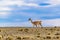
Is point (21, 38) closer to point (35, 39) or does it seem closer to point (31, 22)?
point (35, 39)

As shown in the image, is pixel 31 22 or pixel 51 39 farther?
pixel 31 22

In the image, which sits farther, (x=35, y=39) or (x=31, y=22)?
(x=31, y=22)

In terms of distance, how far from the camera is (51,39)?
36.2 metres

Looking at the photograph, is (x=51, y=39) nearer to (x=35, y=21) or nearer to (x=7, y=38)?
(x=7, y=38)

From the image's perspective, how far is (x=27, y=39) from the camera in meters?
35.5

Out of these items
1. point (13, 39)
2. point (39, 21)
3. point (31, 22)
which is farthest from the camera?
point (39, 21)

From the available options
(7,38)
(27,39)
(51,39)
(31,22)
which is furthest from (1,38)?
(31,22)

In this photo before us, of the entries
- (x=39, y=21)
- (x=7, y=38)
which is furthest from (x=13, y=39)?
(x=39, y=21)

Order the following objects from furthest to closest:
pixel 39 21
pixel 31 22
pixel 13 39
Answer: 1. pixel 39 21
2. pixel 31 22
3. pixel 13 39

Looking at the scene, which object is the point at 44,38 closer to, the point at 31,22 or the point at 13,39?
the point at 13,39

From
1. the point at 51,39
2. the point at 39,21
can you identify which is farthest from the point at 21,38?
the point at 39,21

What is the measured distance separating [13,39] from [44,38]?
147 inches

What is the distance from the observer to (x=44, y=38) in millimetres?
36562

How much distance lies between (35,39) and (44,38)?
4.74ft
